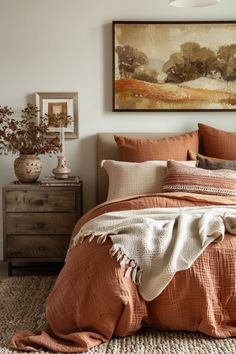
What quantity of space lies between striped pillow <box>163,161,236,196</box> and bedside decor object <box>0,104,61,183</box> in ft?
3.74

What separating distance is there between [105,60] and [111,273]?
8.59 feet

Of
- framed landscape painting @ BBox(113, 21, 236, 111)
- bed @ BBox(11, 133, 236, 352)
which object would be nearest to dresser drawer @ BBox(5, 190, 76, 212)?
framed landscape painting @ BBox(113, 21, 236, 111)

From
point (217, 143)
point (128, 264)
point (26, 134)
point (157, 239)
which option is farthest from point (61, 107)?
point (128, 264)

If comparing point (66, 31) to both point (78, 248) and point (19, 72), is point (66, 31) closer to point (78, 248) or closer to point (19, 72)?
point (19, 72)

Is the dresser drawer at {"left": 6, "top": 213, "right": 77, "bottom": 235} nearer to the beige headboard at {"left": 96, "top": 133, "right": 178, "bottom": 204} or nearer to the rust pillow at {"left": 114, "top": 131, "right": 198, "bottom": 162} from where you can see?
the beige headboard at {"left": 96, "top": 133, "right": 178, "bottom": 204}

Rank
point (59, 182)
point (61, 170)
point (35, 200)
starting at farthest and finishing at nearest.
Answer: point (61, 170)
point (59, 182)
point (35, 200)

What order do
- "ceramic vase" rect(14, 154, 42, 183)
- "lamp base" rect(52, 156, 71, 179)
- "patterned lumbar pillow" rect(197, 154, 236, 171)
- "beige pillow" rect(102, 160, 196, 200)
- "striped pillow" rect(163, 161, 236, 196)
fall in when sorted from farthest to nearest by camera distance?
"lamp base" rect(52, 156, 71, 179), "ceramic vase" rect(14, 154, 42, 183), "patterned lumbar pillow" rect(197, 154, 236, 171), "beige pillow" rect(102, 160, 196, 200), "striped pillow" rect(163, 161, 236, 196)

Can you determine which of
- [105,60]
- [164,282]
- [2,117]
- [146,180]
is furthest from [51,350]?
[105,60]

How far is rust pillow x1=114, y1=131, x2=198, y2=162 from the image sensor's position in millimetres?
4562

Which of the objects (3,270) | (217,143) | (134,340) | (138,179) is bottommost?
(3,270)

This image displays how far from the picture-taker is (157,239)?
2951mm

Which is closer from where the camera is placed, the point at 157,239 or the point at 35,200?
the point at 157,239

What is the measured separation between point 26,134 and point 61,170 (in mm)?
427

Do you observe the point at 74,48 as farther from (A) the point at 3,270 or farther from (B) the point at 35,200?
(A) the point at 3,270
